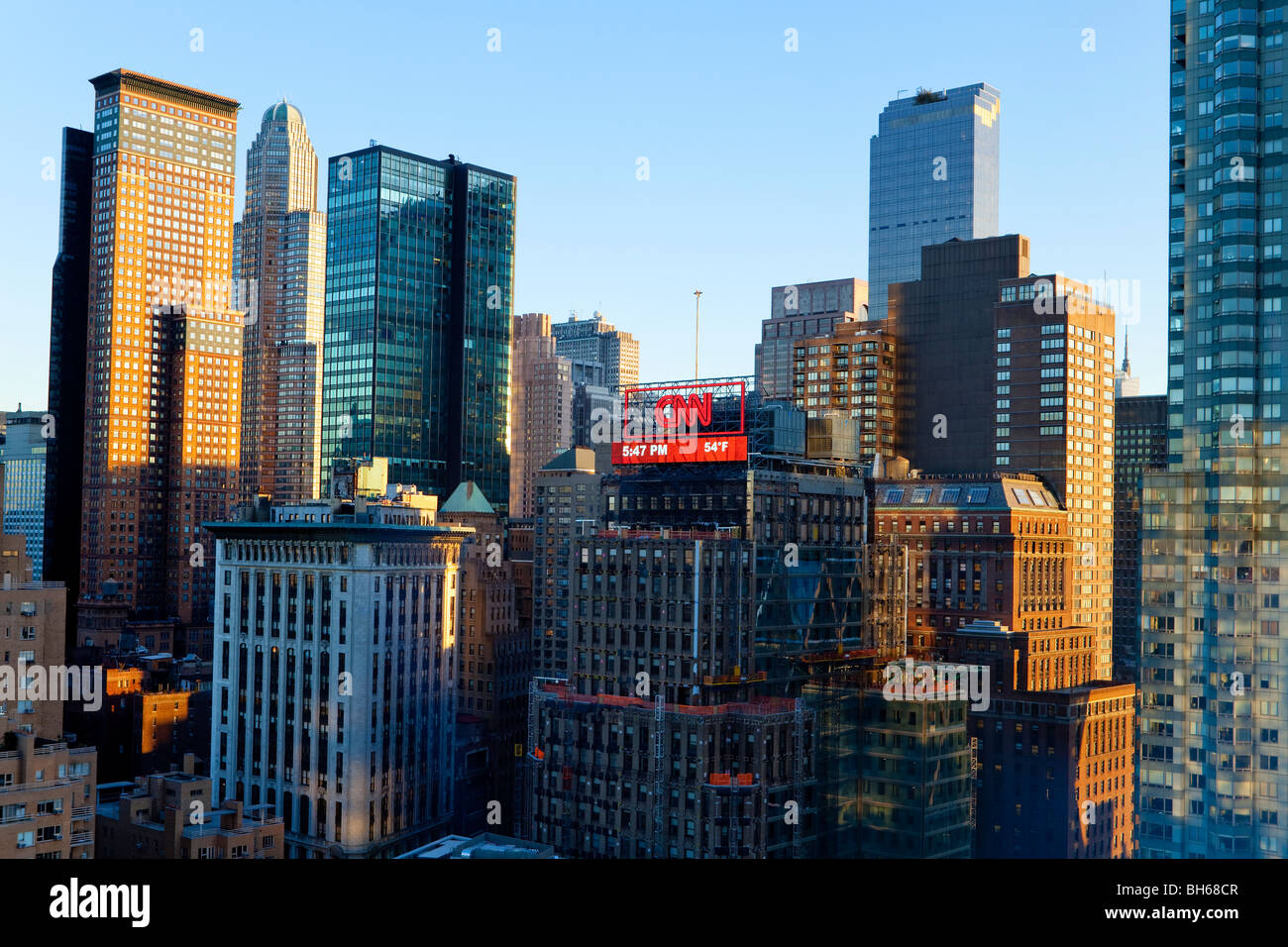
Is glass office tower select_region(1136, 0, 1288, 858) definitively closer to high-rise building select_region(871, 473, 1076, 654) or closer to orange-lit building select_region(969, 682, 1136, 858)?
orange-lit building select_region(969, 682, 1136, 858)

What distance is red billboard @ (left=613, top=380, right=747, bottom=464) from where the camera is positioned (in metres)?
122

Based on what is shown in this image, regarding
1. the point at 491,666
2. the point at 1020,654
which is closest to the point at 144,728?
the point at 491,666

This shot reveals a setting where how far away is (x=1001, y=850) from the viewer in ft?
456

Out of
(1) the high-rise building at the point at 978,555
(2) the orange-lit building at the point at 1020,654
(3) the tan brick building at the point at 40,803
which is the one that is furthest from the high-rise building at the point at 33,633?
(2) the orange-lit building at the point at 1020,654

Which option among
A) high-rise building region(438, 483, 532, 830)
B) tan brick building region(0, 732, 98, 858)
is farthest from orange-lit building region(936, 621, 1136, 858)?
tan brick building region(0, 732, 98, 858)

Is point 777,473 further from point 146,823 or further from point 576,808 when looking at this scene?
point 146,823

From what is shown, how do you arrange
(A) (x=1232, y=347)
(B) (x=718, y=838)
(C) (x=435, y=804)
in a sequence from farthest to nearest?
(C) (x=435, y=804) < (A) (x=1232, y=347) < (B) (x=718, y=838)

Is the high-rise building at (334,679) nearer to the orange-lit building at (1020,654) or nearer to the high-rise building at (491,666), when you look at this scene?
the high-rise building at (491,666)

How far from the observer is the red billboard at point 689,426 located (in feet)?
399

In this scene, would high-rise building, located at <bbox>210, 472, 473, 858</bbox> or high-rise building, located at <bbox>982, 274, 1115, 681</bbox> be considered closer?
high-rise building, located at <bbox>210, 472, 473, 858</bbox>

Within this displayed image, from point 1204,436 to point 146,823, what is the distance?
100m

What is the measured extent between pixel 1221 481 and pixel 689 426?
161 feet

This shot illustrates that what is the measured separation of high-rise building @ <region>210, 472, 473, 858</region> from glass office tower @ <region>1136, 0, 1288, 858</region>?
79939mm
